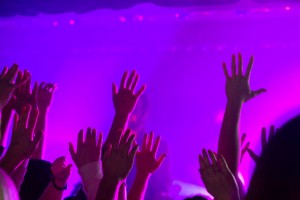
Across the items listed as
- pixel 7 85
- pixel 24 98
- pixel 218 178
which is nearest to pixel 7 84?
pixel 7 85

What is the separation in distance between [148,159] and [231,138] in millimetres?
367

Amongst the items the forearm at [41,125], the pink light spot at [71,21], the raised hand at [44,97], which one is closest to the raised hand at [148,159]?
the forearm at [41,125]

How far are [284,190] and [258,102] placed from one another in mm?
3836

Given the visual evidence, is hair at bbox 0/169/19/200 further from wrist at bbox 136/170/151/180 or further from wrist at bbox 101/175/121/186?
wrist at bbox 136/170/151/180

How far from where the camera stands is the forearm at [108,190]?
1.10 m

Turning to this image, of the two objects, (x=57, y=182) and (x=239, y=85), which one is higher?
(x=239, y=85)

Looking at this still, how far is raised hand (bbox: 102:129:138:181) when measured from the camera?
1137 millimetres

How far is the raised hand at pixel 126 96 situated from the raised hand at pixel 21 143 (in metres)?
0.42

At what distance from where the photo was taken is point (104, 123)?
470 cm

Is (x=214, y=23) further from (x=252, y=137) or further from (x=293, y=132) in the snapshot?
(x=293, y=132)

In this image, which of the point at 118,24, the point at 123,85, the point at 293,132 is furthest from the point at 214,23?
the point at 293,132

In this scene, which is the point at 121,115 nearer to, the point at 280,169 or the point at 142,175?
the point at 142,175

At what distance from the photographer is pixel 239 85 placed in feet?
4.90

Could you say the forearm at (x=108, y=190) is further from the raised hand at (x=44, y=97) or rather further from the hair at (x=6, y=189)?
the raised hand at (x=44, y=97)
